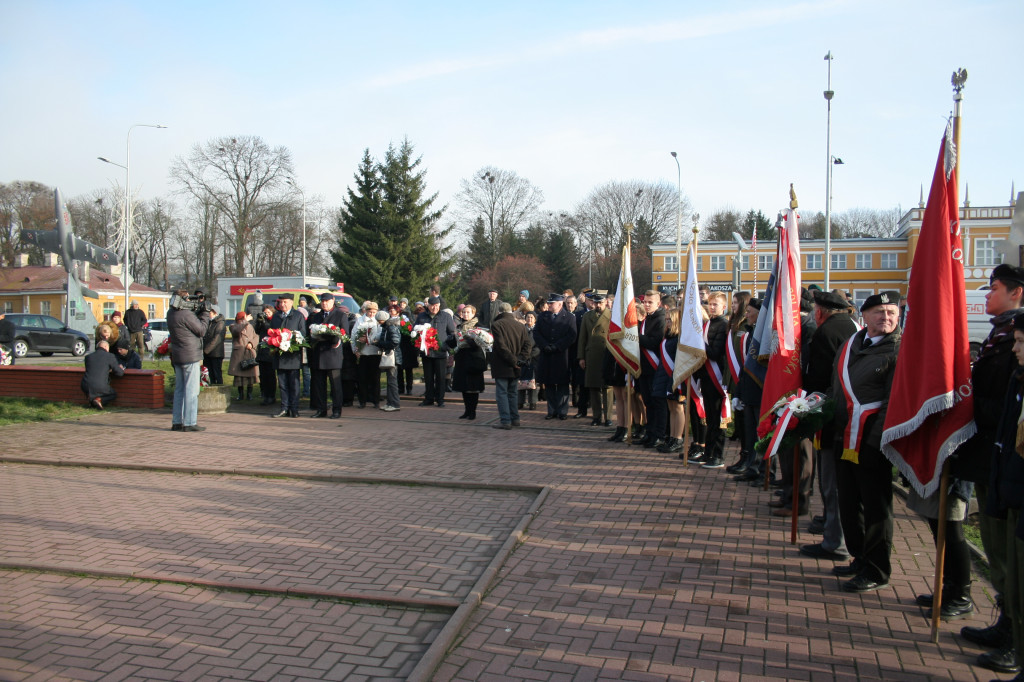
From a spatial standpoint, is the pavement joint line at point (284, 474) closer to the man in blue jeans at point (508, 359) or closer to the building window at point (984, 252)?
the man in blue jeans at point (508, 359)

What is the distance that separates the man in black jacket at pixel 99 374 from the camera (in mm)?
13484

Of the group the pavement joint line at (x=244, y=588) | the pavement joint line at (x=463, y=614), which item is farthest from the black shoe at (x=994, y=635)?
the pavement joint line at (x=244, y=588)

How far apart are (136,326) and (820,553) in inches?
868

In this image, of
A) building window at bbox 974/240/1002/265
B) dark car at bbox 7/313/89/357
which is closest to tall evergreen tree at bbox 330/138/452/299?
dark car at bbox 7/313/89/357

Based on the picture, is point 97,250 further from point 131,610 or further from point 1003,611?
point 1003,611

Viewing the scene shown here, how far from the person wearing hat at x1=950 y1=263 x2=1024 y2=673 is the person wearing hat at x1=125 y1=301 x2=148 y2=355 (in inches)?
899

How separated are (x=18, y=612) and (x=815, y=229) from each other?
294 feet

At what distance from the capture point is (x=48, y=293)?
55.5m

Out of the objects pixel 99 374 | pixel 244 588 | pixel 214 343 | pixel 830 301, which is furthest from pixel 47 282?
pixel 830 301

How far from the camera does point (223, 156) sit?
58.1 metres

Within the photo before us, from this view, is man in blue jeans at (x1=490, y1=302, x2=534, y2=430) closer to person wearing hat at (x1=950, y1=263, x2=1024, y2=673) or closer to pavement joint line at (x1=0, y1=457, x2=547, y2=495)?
pavement joint line at (x1=0, y1=457, x2=547, y2=495)

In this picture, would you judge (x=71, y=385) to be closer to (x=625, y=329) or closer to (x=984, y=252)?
(x=625, y=329)

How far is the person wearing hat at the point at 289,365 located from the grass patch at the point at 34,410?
3369 millimetres

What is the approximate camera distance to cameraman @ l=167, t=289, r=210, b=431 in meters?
11.3
